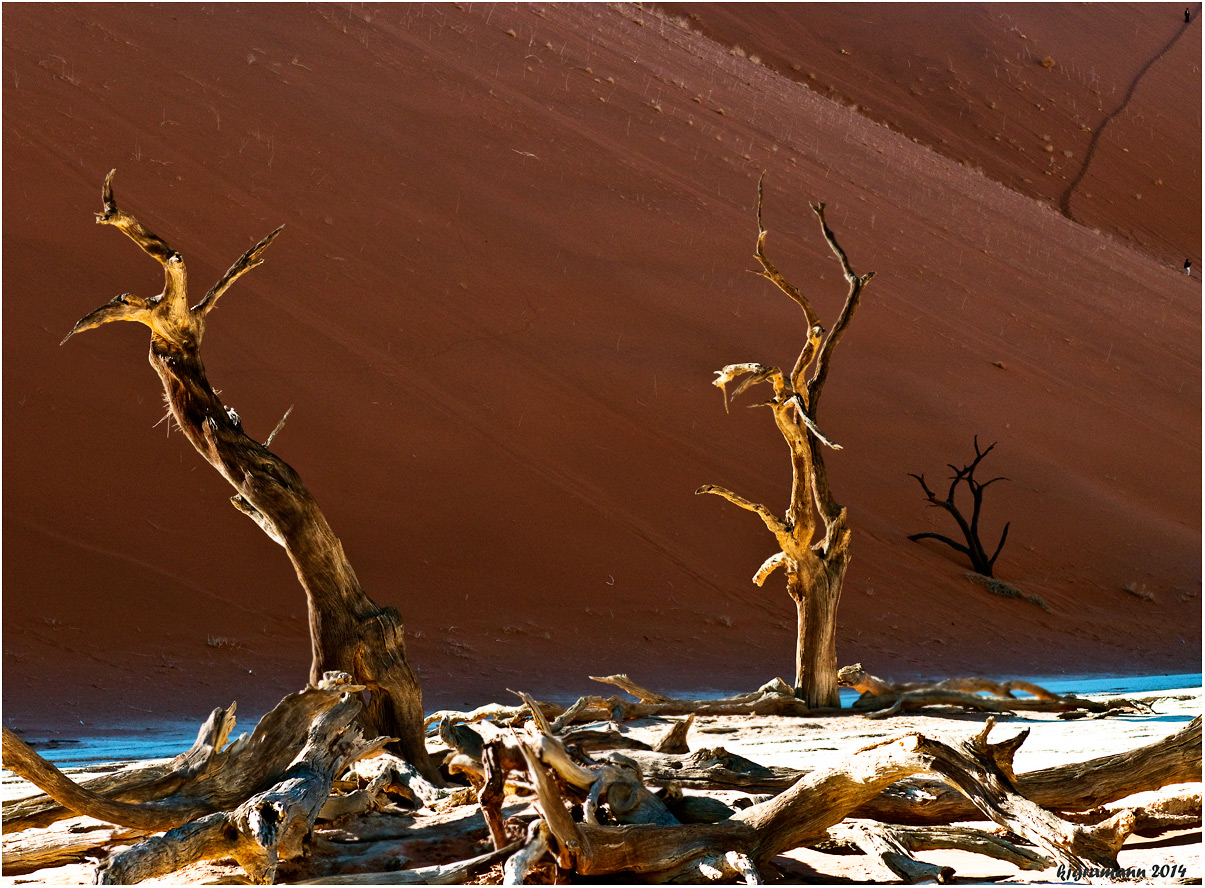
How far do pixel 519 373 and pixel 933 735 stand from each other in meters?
10.8

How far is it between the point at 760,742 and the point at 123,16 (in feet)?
53.0

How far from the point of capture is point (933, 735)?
144 inches

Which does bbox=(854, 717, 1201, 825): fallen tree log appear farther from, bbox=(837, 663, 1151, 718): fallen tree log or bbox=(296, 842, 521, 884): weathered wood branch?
bbox=(837, 663, 1151, 718): fallen tree log

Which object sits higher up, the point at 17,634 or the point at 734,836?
the point at 734,836

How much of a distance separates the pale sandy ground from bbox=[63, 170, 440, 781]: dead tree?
638 mm

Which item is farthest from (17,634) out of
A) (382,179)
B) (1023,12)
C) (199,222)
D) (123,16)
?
(1023,12)

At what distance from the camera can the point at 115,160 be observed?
49.8 feet

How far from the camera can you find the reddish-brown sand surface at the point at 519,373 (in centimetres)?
1073

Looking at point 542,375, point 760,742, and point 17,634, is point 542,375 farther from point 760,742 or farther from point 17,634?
point 760,742

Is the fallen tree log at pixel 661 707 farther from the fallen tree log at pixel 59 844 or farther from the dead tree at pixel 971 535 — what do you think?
the dead tree at pixel 971 535

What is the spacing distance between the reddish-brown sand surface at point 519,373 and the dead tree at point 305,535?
4.09 metres

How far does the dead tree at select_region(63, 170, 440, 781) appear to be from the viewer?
478 cm

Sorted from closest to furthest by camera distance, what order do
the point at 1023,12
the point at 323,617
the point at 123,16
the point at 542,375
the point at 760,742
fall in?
the point at 323,617
the point at 760,742
the point at 542,375
the point at 123,16
the point at 1023,12

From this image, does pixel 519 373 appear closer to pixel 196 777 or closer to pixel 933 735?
pixel 196 777
